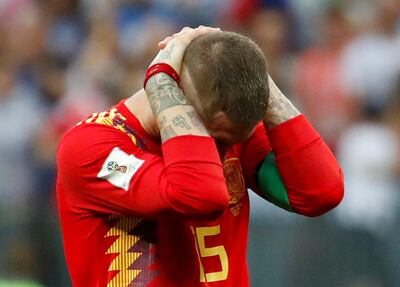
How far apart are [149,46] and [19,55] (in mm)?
1418

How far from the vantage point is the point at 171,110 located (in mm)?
3359

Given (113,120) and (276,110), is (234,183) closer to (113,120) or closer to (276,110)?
(276,110)

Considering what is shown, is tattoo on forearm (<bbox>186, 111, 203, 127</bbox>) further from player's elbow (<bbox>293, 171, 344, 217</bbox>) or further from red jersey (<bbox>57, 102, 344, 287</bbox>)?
player's elbow (<bbox>293, 171, 344, 217</bbox>)

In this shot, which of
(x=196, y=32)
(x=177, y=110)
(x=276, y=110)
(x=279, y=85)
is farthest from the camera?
(x=279, y=85)

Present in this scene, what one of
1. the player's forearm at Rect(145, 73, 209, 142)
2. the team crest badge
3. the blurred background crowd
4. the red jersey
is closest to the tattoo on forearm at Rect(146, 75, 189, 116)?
the player's forearm at Rect(145, 73, 209, 142)

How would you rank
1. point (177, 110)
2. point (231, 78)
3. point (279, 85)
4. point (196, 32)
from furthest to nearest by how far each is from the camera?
1. point (279, 85)
2. point (196, 32)
3. point (177, 110)
4. point (231, 78)

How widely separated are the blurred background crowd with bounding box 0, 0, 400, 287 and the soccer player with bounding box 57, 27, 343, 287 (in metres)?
2.18

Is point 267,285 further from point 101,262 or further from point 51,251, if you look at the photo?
point 101,262

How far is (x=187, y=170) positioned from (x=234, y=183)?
18.0 inches

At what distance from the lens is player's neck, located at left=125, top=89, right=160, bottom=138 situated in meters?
3.50

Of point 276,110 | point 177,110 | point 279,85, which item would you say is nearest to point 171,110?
point 177,110

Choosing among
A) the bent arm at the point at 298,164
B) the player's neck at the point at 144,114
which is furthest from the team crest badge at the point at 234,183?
the player's neck at the point at 144,114

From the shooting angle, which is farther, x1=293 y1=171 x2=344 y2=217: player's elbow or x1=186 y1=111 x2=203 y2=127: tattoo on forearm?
x1=293 y1=171 x2=344 y2=217: player's elbow

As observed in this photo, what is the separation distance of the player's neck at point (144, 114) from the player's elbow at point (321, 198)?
0.58 meters
